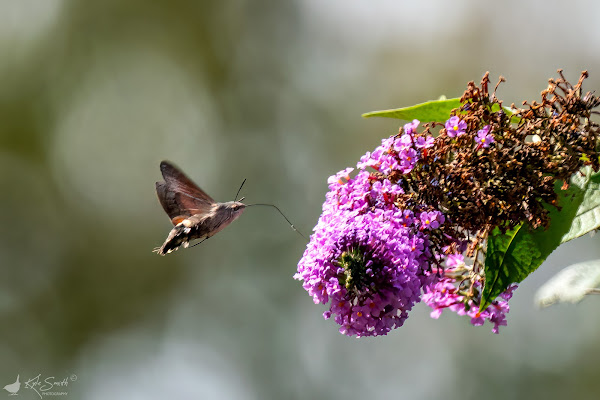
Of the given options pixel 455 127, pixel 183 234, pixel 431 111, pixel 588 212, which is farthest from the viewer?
pixel 183 234

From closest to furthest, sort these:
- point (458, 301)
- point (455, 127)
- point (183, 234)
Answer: point (455, 127) < point (458, 301) < point (183, 234)

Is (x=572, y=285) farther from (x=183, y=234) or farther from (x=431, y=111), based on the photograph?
(x=183, y=234)

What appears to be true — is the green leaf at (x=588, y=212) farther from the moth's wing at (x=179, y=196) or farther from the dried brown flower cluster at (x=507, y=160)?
the moth's wing at (x=179, y=196)

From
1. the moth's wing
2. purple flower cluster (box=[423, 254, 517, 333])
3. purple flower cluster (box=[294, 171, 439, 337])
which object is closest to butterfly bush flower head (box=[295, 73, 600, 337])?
purple flower cluster (box=[294, 171, 439, 337])

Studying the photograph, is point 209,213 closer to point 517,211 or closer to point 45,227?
point 517,211

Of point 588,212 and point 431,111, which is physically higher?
point 431,111

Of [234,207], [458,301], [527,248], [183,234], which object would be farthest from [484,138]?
[183,234]
